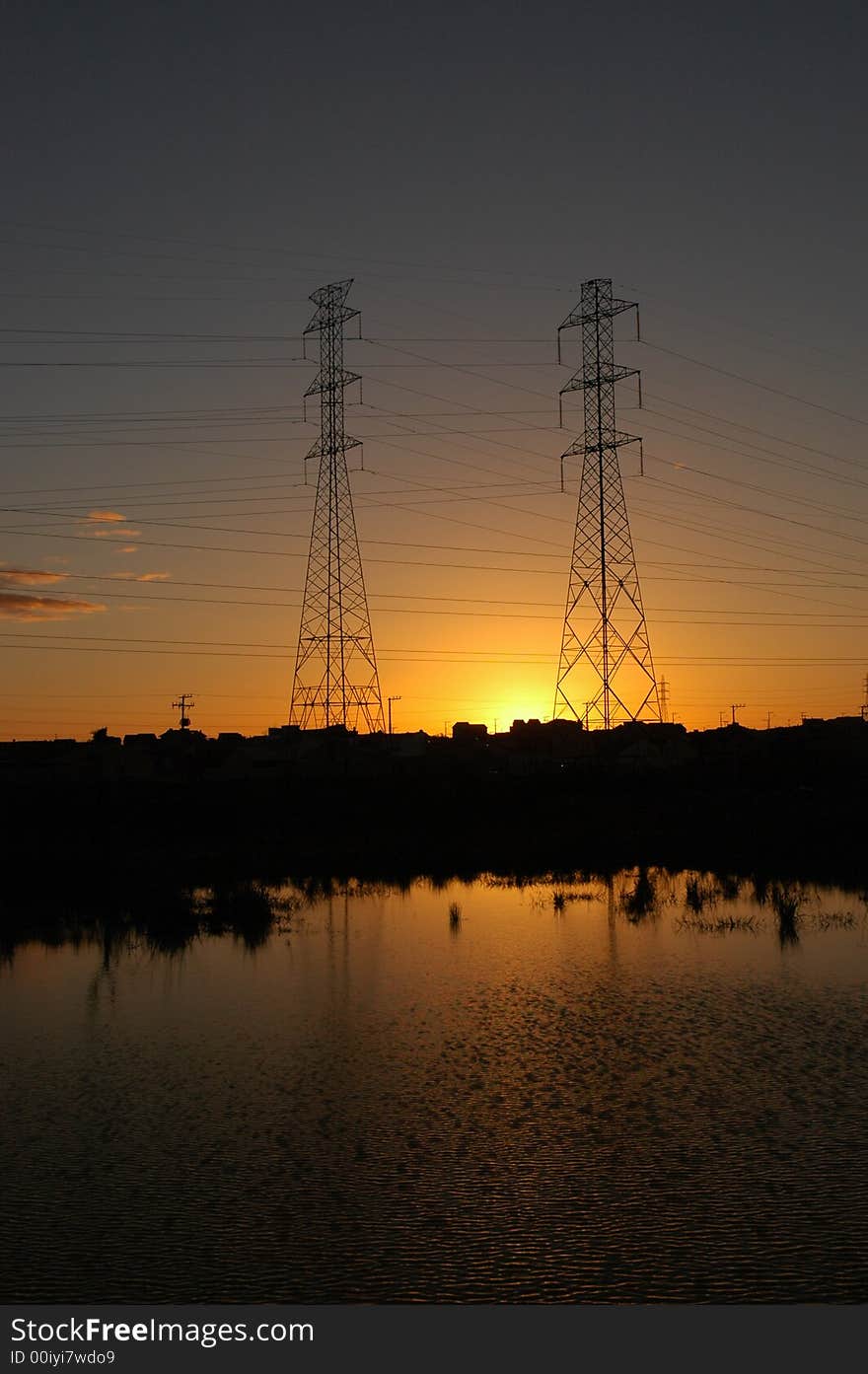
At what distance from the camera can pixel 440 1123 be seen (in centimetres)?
1427

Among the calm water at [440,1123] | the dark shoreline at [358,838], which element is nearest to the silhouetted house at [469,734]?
the dark shoreline at [358,838]

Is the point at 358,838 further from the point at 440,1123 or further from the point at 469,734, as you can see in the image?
the point at 469,734

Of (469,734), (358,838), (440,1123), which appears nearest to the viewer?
(440,1123)

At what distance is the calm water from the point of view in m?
10.3

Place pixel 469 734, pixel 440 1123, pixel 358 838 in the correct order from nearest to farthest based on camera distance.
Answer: pixel 440 1123 < pixel 358 838 < pixel 469 734

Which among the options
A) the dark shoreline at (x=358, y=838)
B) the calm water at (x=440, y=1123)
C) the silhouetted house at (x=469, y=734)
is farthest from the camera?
the silhouetted house at (x=469, y=734)

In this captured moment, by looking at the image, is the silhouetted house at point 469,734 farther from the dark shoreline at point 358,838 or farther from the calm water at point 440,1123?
the calm water at point 440,1123

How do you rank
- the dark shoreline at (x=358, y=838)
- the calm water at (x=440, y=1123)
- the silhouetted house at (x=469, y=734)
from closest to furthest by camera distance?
the calm water at (x=440, y=1123) → the dark shoreline at (x=358, y=838) → the silhouetted house at (x=469, y=734)

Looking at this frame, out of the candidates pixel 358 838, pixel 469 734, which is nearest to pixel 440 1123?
pixel 358 838

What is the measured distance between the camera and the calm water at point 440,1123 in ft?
33.8

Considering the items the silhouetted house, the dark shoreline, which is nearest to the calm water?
the dark shoreline

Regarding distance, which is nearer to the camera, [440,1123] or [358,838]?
[440,1123]

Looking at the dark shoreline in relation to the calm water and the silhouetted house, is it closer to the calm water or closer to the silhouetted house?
the calm water

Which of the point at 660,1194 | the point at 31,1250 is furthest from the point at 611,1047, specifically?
the point at 31,1250
